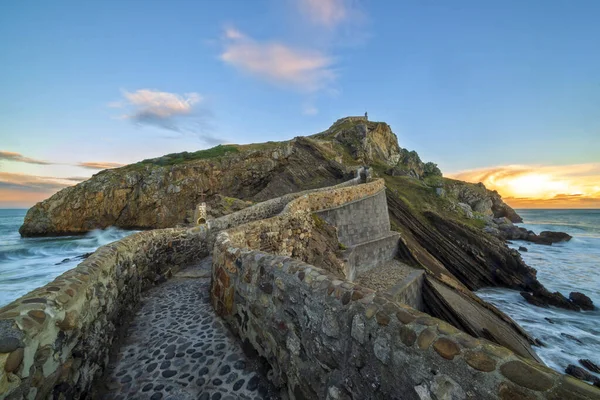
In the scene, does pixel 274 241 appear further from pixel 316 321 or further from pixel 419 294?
pixel 419 294

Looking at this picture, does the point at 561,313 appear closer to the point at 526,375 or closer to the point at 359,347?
the point at 359,347

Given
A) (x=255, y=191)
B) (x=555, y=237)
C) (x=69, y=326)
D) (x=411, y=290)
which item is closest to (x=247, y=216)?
(x=411, y=290)

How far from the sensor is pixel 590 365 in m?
11.5

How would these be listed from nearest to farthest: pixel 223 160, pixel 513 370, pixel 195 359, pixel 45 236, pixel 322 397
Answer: pixel 513 370
pixel 322 397
pixel 195 359
pixel 45 236
pixel 223 160

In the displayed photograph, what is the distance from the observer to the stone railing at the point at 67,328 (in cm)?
227

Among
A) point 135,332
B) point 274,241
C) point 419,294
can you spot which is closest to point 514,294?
point 419,294

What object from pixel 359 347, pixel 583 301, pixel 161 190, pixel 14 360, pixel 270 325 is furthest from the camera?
pixel 161 190

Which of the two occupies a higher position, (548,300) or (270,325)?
(270,325)

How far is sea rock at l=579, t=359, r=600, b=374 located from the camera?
37.1 feet

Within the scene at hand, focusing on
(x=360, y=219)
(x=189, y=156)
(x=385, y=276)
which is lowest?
(x=385, y=276)

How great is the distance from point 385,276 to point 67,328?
16.7 meters

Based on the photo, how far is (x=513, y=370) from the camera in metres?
1.54

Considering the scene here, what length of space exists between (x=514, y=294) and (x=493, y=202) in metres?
67.1

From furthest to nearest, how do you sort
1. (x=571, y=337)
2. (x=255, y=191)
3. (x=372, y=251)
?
(x=255, y=191) < (x=372, y=251) < (x=571, y=337)
